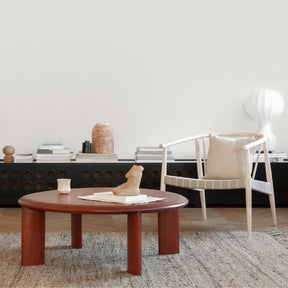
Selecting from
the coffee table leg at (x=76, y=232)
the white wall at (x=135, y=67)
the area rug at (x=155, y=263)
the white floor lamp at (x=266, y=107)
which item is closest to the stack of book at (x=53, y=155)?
the white wall at (x=135, y=67)

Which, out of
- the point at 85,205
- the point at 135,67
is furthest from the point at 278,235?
the point at 135,67

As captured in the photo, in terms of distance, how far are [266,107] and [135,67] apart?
1.32 m

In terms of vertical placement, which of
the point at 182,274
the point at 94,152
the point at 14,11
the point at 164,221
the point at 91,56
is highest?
the point at 14,11

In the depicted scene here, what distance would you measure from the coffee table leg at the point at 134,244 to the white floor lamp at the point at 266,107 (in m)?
2.60

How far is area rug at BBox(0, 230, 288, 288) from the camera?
2.44 meters

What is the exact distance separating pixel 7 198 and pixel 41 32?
165 centimetres

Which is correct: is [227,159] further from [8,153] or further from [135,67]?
[8,153]

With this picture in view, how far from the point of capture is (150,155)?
4801 mm

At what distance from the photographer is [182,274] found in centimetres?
256

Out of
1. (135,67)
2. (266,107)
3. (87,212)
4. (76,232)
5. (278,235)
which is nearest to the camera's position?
(87,212)

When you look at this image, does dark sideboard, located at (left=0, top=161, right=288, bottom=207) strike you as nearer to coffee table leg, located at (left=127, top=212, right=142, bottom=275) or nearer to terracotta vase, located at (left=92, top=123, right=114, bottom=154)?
terracotta vase, located at (left=92, top=123, right=114, bottom=154)

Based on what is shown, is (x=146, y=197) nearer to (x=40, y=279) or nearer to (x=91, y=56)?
(x=40, y=279)

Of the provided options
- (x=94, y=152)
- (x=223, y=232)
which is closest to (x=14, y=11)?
(x=94, y=152)

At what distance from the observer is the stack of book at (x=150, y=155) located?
4781 mm
